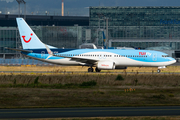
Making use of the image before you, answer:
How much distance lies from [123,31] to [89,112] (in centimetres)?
13112

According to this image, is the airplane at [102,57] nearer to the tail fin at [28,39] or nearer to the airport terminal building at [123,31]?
the tail fin at [28,39]

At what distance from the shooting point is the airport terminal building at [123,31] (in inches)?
5054

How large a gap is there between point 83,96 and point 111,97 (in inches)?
91.3

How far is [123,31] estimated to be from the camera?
14712cm

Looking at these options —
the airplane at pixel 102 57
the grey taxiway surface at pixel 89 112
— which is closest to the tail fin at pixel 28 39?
the airplane at pixel 102 57

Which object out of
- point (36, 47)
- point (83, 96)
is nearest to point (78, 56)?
point (36, 47)

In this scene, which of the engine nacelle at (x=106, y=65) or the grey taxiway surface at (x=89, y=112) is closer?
the grey taxiway surface at (x=89, y=112)

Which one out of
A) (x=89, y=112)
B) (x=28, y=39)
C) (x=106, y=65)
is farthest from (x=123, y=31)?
(x=89, y=112)

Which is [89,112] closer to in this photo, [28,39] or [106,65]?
[106,65]

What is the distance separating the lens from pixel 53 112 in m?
18.2

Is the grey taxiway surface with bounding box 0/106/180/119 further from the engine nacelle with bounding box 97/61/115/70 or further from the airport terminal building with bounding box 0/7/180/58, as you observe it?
the airport terminal building with bounding box 0/7/180/58

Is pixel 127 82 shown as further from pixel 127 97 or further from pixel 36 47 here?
pixel 36 47

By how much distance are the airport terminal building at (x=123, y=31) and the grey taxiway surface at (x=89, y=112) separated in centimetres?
8772

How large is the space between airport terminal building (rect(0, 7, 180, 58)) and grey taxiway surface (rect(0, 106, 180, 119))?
87.7 meters
